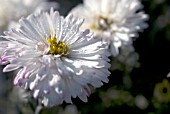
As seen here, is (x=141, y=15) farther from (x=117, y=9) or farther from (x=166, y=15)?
(x=166, y=15)

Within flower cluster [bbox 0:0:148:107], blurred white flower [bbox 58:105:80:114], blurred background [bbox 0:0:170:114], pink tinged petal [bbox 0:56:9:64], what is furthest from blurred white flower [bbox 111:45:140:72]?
pink tinged petal [bbox 0:56:9:64]

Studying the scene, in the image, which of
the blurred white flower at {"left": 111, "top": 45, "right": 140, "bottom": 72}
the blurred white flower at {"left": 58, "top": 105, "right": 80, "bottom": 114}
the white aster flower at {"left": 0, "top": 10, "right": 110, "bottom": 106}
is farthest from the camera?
the blurred white flower at {"left": 111, "top": 45, "right": 140, "bottom": 72}

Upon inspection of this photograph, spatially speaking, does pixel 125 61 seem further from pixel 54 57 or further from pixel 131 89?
pixel 54 57

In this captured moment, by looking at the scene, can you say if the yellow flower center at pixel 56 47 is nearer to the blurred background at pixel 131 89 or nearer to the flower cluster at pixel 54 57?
the flower cluster at pixel 54 57

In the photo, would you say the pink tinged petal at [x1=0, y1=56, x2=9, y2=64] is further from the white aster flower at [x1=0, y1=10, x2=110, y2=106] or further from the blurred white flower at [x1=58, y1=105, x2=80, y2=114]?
the blurred white flower at [x1=58, y1=105, x2=80, y2=114]

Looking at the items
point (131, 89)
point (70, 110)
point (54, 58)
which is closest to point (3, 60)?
point (54, 58)

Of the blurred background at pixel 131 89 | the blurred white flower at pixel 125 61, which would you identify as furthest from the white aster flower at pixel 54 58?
the blurred white flower at pixel 125 61
